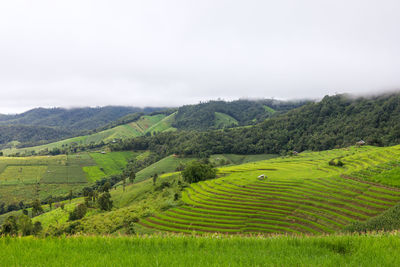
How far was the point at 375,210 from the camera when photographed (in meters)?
33.2

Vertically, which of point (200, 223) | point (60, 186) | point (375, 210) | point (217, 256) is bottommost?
point (60, 186)

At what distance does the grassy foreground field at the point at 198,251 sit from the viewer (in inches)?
174

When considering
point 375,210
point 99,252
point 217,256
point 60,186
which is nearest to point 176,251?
point 217,256

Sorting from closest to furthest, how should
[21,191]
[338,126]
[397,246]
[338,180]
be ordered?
[397,246]
[338,180]
[21,191]
[338,126]

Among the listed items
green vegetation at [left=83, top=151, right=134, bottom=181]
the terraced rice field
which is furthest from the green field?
the terraced rice field

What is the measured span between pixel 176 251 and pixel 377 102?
243 meters

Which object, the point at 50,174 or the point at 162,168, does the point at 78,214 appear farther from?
the point at 50,174

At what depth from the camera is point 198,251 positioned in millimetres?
5270

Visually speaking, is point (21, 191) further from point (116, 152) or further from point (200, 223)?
point (200, 223)

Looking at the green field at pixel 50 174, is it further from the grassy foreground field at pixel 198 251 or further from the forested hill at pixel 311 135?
the grassy foreground field at pixel 198 251

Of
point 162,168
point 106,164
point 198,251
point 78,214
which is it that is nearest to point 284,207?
point 198,251

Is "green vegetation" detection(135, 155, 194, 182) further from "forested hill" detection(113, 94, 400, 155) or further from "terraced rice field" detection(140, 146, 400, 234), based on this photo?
"terraced rice field" detection(140, 146, 400, 234)

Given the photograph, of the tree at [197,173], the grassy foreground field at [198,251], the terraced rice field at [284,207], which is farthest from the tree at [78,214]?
the grassy foreground field at [198,251]

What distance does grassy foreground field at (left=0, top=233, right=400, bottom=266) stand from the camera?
441cm
